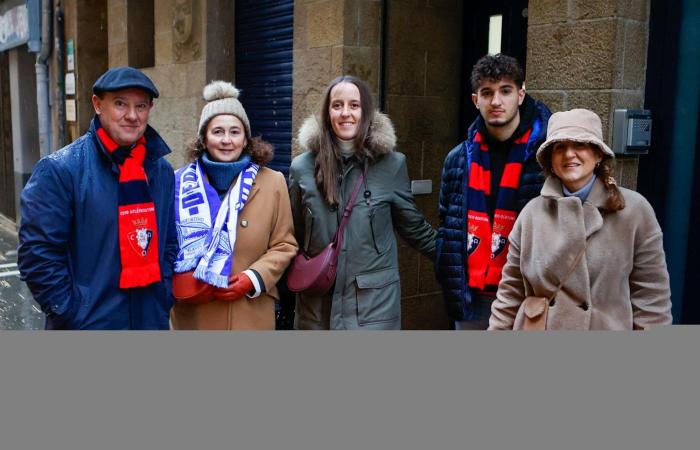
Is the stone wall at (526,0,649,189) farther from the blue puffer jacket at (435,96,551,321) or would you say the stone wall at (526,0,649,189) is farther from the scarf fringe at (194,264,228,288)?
the scarf fringe at (194,264,228,288)

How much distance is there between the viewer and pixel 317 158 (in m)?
3.49

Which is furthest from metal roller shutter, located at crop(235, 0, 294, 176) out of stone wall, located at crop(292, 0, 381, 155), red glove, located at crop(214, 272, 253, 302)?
red glove, located at crop(214, 272, 253, 302)


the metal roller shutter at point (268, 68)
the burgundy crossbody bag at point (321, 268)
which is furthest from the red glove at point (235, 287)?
the metal roller shutter at point (268, 68)

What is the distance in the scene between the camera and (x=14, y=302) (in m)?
7.75

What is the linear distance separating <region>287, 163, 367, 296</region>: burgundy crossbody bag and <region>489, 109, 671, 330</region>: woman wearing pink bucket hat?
1.12m

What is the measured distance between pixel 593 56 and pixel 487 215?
1123 mm

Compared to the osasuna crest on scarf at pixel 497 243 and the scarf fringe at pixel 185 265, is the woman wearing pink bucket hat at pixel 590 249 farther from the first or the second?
the scarf fringe at pixel 185 265

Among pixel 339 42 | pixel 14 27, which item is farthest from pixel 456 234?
pixel 14 27

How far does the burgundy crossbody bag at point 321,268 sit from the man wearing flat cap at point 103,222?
2.30 ft

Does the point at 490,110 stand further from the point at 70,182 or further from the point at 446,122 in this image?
the point at 446,122

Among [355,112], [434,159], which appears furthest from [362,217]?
[434,159]

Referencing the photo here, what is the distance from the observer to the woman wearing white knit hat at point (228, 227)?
3268 mm

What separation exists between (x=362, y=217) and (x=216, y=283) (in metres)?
0.79

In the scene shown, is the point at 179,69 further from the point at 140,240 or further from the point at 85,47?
the point at 140,240
